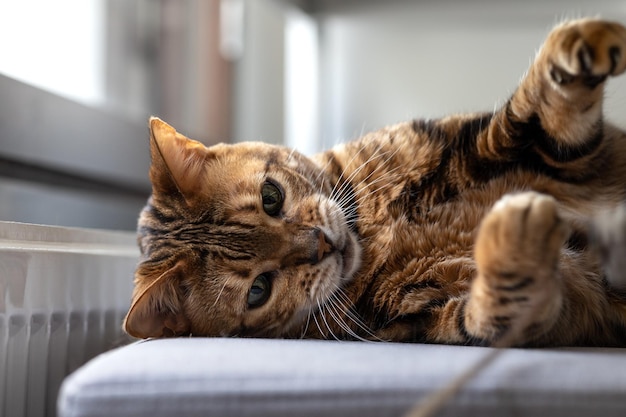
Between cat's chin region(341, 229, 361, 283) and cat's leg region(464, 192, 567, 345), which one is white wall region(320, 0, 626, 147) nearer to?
cat's chin region(341, 229, 361, 283)

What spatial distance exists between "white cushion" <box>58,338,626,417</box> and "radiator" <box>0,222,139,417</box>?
1.37ft

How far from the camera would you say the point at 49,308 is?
1.24 metres

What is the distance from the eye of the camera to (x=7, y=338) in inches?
44.0

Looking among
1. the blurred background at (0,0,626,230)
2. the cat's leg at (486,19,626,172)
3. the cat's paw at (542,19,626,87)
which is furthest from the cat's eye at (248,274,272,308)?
the blurred background at (0,0,626,230)

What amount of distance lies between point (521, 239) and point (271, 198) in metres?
0.55

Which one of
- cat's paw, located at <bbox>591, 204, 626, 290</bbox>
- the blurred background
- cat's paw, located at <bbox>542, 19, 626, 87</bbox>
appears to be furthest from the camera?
the blurred background

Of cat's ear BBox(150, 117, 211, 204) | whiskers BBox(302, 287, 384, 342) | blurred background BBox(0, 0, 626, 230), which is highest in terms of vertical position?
blurred background BBox(0, 0, 626, 230)

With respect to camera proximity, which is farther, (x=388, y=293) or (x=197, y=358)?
(x=388, y=293)

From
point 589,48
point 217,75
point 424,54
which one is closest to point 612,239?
point 589,48

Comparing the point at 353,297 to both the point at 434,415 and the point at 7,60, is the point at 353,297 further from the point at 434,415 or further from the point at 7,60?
the point at 7,60

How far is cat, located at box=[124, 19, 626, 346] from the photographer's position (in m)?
1.13

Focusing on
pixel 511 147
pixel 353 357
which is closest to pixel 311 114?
pixel 511 147

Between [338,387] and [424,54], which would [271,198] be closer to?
[338,387]

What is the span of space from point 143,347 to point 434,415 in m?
0.45
